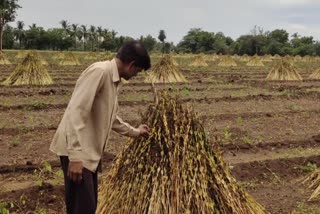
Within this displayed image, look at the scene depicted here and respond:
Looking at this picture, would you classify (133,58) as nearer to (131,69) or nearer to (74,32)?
(131,69)

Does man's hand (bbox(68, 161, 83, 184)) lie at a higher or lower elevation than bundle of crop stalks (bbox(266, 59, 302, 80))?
higher

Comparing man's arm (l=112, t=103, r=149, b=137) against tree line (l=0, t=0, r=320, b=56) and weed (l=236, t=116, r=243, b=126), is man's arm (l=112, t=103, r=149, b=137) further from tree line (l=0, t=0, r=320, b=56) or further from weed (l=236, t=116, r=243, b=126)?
tree line (l=0, t=0, r=320, b=56)

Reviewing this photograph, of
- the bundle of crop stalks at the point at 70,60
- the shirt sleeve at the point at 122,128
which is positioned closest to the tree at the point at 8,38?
the bundle of crop stalks at the point at 70,60

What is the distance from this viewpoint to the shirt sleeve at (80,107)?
3.13 m

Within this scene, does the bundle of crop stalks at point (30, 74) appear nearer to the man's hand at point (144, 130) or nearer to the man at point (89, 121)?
the man's hand at point (144, 130)

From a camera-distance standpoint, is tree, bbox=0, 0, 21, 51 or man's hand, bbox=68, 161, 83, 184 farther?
tree, bbox=0, 0, 21, 51

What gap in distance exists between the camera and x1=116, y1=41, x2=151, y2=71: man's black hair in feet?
10.6

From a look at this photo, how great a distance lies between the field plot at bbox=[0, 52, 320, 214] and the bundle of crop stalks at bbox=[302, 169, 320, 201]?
10 centimetres

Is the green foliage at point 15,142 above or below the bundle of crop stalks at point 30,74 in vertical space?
below

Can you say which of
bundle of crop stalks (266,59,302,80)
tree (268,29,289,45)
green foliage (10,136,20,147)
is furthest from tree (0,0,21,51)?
tree (268,29,289,45)

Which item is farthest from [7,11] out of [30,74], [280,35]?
[280,35]

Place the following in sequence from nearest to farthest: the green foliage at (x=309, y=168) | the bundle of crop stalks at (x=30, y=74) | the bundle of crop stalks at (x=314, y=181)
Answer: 1. the bundle of crop stalks at (x=314, y=181)
2. the green foliage at (x=309, y=168)
3. the bundle of crop stalks at (x=30, y=74)

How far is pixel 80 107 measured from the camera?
3.13 m

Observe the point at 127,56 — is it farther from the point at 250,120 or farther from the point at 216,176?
the point at 250,120
